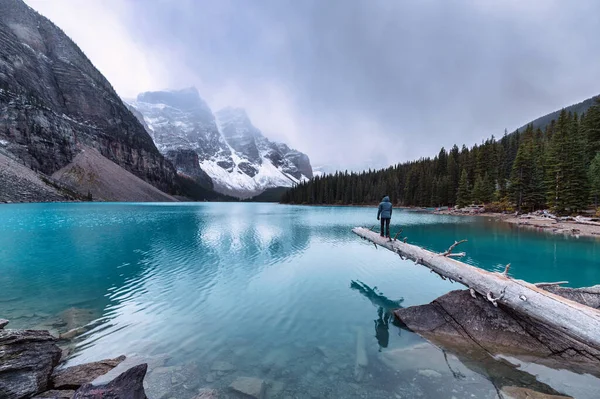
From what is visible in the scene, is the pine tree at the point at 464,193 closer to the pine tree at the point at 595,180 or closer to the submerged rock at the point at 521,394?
the pine tree at the point at 595,180

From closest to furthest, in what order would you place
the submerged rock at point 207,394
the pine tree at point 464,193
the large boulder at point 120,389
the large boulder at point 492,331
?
1. the large boulder at point 120,389
2. the submerged rock at point 207,394
3. the large boulder at point 492,331
4. the pine tree at point 464,193

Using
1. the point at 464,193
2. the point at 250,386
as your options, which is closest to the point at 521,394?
the point at 250,386

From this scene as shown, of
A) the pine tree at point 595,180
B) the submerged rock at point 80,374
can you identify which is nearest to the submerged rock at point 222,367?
the submerged rock at point 80,374

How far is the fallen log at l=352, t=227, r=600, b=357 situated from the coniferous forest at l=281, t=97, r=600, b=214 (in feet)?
191

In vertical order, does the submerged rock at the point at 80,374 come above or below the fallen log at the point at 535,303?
below

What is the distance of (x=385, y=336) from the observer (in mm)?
9805

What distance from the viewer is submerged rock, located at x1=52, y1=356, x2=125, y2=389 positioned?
21.0 ft

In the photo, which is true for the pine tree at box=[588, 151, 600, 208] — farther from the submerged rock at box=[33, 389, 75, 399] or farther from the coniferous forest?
the submerged rock at box=[33, 389, 75, 399]

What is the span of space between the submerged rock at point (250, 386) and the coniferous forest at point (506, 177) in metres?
65.8

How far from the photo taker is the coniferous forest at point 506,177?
52.1 metres

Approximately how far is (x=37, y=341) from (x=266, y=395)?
5801 millimetres

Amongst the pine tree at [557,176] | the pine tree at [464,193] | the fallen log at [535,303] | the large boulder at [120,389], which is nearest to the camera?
the large boulder at [120,389]

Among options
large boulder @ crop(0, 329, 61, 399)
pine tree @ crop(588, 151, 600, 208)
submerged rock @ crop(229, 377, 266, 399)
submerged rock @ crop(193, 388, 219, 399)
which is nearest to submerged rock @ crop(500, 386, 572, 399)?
submerged rock @ crop(229, 377, 266, 399)

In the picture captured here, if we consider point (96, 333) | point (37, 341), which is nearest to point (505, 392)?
point (37, 341)
